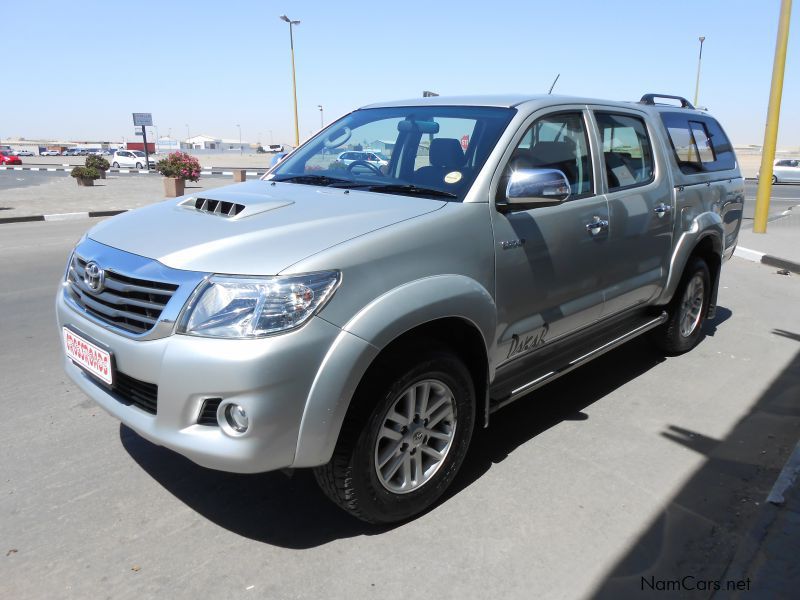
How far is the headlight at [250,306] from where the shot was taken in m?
2.32

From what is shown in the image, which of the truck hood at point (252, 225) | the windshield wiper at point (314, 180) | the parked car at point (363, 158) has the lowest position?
the truck hood at point (252, 225)

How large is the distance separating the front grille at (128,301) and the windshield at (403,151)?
1.27 metres

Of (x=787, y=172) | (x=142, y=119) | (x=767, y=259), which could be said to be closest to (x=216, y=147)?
(x=142, y=119)

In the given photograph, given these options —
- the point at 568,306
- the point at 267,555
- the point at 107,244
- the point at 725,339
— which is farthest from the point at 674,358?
the point at 107,244

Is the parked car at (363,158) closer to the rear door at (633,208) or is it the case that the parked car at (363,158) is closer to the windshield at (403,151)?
the windshield at (403,151)

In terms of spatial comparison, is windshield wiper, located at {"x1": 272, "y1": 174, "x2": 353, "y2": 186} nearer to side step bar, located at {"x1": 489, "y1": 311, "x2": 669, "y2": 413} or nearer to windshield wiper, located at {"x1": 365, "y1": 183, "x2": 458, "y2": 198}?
windshield wiper, located at {"x1": 365, "y1": 183, "x2": 458, "y2": 198}

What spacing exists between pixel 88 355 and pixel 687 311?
448 centimetres

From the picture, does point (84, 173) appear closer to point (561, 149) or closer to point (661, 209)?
point (661, 209)

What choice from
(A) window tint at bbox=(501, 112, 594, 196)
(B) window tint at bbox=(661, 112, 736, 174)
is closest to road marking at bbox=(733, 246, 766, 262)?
(B) window tint at bbox=(661, 112, 736, 174)

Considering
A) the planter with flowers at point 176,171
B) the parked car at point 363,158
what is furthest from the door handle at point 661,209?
the planter with flowers at point 176,171

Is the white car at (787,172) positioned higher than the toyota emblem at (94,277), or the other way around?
the toyota emblem at (94,277)

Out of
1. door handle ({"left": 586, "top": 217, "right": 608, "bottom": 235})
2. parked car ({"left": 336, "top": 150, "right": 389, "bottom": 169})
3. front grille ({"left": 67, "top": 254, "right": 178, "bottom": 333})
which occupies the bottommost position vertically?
front grille ({"left": 67, "top": 254, "right": 178, "bottom": 333})

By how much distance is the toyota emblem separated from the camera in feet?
8.91

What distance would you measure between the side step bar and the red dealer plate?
5.90 feet
